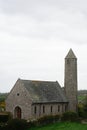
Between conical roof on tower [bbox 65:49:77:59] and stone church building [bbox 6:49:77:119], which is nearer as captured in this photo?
stone church building [bbox 6:49:77:119]

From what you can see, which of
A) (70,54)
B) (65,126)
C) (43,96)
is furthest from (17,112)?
(70,54)

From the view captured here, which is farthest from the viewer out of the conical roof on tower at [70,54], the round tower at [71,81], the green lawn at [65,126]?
the conical roof on tower at [70,54]

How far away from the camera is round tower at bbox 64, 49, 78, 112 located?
74250mm

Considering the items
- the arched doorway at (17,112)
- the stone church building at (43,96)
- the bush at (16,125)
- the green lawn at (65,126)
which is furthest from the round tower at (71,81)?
the bush at (16,125)

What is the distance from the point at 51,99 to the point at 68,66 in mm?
9283

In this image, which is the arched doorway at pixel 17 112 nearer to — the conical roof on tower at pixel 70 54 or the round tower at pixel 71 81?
the round tower at pixel 71 81

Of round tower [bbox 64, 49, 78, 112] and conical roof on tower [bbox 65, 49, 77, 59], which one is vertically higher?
conical roof on tower [bbox 65, 49, 77, 59]

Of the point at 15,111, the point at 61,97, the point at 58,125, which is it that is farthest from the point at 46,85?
the point at 58,125

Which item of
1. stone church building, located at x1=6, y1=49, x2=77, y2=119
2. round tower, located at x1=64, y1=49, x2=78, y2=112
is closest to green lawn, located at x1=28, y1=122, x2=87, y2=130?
stone church building, located at x1=6, y1=49, x2=77, y2=119

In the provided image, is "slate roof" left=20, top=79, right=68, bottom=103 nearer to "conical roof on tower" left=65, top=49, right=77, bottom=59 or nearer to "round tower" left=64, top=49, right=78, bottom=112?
"round tower" left=64, top=49, right=78, bottom=112

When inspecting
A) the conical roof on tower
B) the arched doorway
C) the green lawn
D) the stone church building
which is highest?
the conical roof on tower

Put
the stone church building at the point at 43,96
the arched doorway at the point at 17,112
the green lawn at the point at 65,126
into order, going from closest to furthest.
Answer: the green lawn at the point at 65,126 < the stone church building at the point at 43,96 < the arched doorway at the point at 17,112

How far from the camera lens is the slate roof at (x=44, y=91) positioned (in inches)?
2571

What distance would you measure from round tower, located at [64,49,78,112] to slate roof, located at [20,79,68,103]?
1.62 meters
